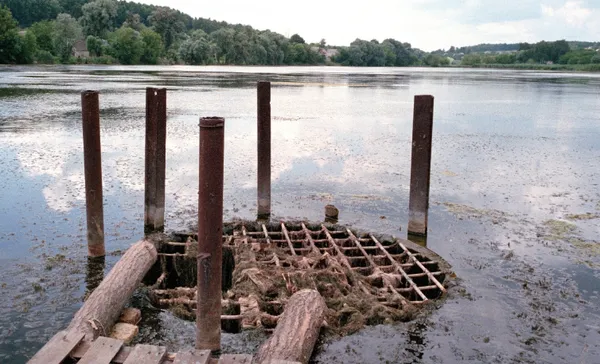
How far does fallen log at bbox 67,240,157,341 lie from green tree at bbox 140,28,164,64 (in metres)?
136

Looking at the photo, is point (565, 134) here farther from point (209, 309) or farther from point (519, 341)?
point (209, 309)

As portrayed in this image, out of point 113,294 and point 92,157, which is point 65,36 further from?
point 113,294

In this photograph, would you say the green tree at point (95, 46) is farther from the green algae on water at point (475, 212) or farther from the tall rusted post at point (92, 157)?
the tall rusted post at point (92, 157)

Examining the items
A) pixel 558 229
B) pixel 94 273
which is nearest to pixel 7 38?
pixel 94 273

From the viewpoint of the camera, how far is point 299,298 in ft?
25.0

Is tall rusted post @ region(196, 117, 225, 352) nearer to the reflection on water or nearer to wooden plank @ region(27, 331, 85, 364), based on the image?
wooden plank @ region(27, 331, 85, 364)

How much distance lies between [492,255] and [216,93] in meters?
39.5

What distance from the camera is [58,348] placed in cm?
581

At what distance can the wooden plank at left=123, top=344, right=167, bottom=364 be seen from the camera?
571cm

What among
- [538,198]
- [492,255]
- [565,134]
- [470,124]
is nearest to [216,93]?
[470,124]

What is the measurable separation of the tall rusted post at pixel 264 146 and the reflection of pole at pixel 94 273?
3.89 meters

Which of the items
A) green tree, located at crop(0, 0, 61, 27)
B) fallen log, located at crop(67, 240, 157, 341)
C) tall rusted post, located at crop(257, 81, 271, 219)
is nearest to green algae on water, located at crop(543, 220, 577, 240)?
tall rusted post, located at crop(257, 81, 271, 219)

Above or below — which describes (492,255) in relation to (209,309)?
below

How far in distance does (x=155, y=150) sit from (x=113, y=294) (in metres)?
4.32
